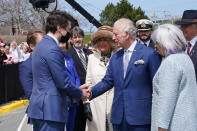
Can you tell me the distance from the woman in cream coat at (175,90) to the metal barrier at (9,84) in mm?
8975

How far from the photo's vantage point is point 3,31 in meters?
64.6

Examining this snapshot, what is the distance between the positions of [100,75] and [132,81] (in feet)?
3.90

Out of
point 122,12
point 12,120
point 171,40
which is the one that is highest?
point 171,40

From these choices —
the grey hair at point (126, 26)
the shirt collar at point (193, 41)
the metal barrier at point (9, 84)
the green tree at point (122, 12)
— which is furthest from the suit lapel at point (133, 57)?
the green tree at point (122, 12)

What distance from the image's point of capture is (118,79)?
494 centimetres

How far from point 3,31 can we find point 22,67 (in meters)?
60.8

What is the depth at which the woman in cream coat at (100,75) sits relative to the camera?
5.90 meters

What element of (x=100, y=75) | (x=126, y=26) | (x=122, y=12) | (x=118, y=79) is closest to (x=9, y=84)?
(x=100, y=75)

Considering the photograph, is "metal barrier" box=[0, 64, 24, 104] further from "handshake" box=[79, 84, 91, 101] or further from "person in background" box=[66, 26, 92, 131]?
"handshake" box=[79, 84, 91, 101]

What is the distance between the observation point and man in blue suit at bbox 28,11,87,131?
4418mm

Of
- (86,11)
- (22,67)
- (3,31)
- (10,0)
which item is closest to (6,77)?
(86,11)

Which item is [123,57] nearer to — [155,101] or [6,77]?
[155,101]

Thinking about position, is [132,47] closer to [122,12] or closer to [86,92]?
[86,92]

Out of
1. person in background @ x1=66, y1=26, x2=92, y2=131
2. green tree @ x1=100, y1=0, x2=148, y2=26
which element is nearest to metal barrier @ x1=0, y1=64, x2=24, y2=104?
person in background @ x1=66, y1=26, x2=92, y2=131
